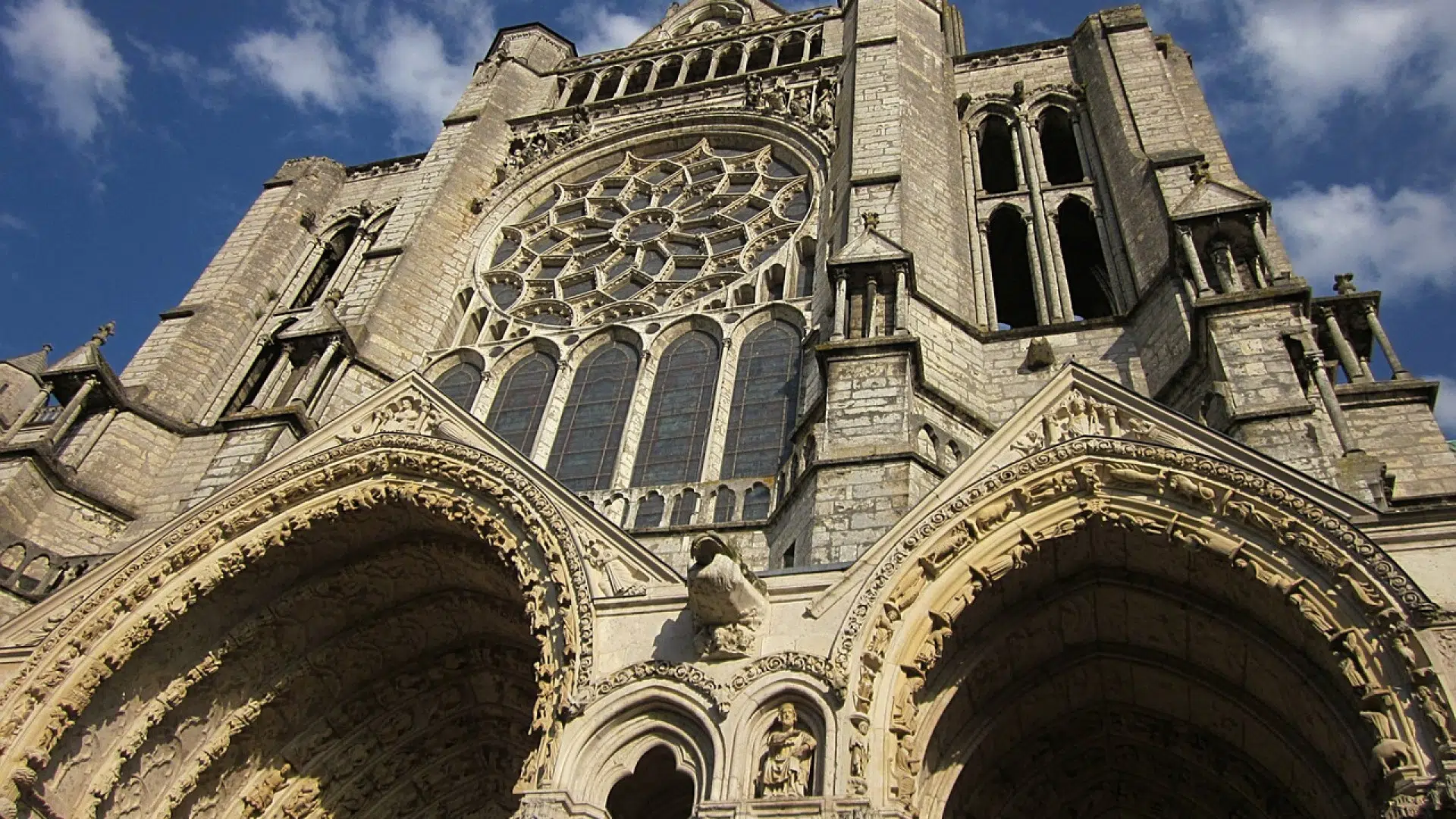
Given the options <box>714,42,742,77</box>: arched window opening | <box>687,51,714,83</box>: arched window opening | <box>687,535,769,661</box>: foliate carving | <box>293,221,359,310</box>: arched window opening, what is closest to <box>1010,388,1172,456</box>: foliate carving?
<box>687,535,769,661</box>: foliate carving

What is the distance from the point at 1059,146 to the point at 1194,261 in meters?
6.21

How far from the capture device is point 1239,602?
21.7ft

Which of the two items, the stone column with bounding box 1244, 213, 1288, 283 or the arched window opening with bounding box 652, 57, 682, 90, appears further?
the arched window opening with bounding box 652, 57, 682, 90

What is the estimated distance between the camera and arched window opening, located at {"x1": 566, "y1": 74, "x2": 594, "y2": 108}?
19.7 metres

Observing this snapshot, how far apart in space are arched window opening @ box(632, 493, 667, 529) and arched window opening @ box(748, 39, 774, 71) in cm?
1000

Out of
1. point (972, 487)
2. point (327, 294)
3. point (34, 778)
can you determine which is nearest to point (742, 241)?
point (327, 294)

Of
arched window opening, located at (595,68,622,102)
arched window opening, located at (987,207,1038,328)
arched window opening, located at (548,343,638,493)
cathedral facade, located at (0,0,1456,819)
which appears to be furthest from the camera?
arched window opening, located at (595,68,622,102)

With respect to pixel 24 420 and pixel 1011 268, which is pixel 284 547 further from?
pixel 1011 268

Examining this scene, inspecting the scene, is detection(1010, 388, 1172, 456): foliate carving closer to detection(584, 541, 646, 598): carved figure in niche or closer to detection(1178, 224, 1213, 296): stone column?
detection(584, 541, 646, 598): carved figure in niche

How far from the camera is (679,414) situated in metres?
12.1

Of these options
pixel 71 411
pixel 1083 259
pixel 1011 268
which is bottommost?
pixel 71 411

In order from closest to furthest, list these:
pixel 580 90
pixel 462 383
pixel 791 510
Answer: pixel 791 510, pixel 462 383, pixel 580 90

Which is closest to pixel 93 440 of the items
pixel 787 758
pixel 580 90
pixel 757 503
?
pixel 757 503

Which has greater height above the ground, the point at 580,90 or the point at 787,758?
the point at 580,90
